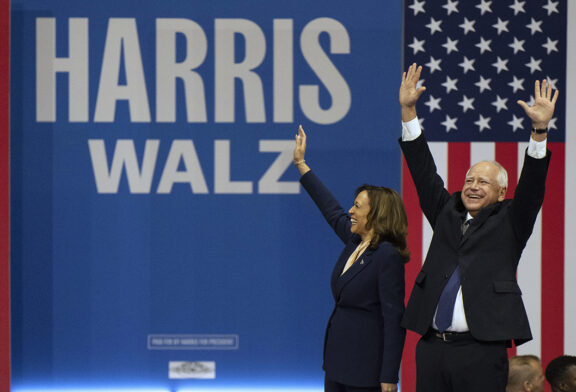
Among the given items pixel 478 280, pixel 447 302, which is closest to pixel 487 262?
pixel 478 280

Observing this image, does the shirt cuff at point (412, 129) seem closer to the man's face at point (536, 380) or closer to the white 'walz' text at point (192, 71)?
the man's face at point (536, 380)

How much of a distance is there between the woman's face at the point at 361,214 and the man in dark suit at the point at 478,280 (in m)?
0.44

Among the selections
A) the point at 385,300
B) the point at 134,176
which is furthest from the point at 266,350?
the point at 385,300

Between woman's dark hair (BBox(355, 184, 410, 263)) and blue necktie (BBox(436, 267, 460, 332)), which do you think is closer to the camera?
blue necktie (BBox(436, 267, 460, 332))

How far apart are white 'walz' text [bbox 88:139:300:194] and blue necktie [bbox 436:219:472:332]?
1.95 metres

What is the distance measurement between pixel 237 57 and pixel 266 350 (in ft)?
6.23

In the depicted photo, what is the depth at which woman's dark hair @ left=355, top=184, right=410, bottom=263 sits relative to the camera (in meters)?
3.22

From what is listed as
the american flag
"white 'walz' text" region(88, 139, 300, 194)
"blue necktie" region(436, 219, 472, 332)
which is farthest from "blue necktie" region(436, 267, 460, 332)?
"white 'walz' text" region(88, 139, 300, 194)

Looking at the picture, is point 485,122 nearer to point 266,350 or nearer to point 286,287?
point 286,287

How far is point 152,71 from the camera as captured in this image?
4.54 m

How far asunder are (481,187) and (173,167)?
2299mm

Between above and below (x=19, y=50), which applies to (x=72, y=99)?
below

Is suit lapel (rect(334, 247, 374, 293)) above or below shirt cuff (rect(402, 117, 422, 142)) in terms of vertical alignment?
below

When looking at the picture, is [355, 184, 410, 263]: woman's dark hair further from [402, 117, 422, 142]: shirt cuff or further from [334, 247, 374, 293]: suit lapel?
[402, 117, 422, 142]: shirt cuff
